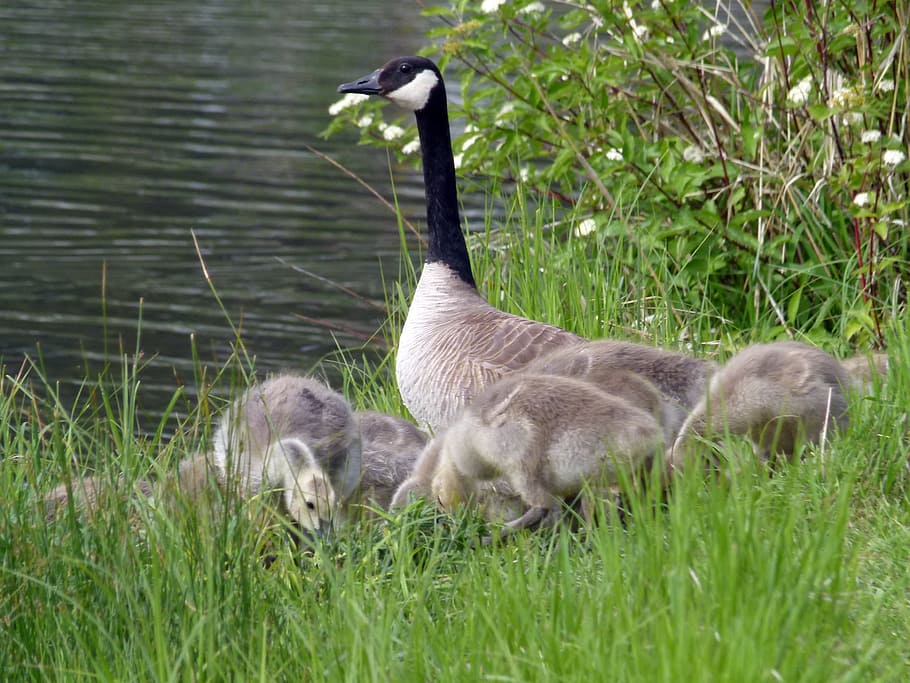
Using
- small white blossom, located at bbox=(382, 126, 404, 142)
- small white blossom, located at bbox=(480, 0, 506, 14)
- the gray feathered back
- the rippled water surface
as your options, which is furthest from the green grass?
small white blossom, located at bbox=(382, 126, 404, 142)

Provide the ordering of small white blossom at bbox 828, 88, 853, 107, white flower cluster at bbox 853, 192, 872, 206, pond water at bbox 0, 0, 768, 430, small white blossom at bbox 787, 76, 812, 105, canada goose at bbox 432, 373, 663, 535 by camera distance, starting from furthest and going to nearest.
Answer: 1. pond water at bbox 0, 0, 768, 430
2. small white blossom at bbox 787, 76, 812, 105
3. white flower cluster at bbox 853, 192, 872, 206
4. small white blossom at bbox 828, 88, 853, 107
5. canada goose at bbox 432, 373, 663, 535

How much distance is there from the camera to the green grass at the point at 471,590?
9.86 feet

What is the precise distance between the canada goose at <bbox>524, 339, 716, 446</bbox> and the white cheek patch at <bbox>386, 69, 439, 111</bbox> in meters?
2.48

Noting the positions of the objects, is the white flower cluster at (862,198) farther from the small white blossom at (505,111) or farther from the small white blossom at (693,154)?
the small white blossom at (505,111)

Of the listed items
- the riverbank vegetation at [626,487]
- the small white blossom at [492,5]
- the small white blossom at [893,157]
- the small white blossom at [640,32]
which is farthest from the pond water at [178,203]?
the small white blossom at [893,157]

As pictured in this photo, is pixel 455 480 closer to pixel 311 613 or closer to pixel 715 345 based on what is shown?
pixel 311 613

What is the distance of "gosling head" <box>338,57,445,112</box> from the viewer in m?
7.45

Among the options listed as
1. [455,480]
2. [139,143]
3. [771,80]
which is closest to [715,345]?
[771,80]

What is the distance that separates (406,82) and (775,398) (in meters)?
3.26

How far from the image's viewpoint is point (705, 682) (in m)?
2.77

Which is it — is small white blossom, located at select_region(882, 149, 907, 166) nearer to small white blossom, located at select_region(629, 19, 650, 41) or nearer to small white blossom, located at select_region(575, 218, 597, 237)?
small white blossom, located at select_region(629, 19, 650, 41)

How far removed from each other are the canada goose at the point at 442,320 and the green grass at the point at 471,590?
139 cm

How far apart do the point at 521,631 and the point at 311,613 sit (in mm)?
765

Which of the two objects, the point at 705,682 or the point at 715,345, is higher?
the point at 705,682
